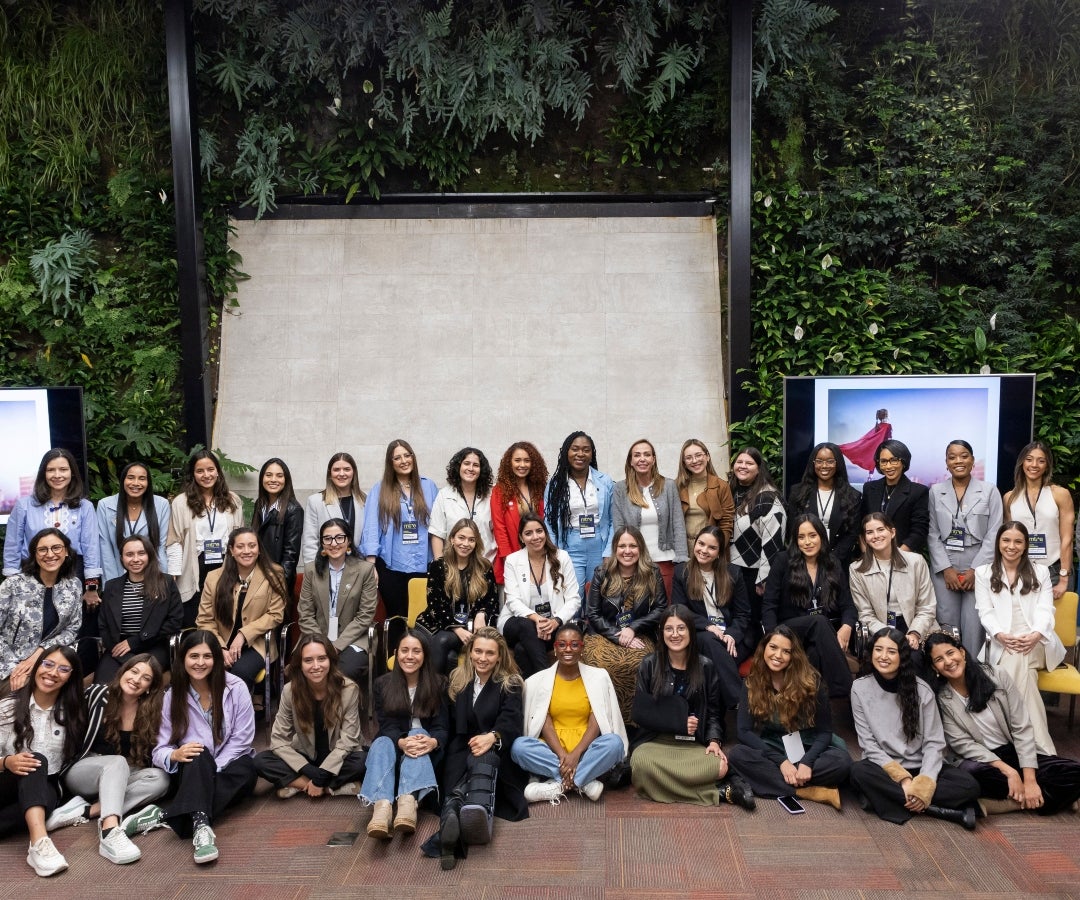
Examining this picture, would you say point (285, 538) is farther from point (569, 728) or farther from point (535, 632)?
point (569, 728)

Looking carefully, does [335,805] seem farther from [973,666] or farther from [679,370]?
[679,370]

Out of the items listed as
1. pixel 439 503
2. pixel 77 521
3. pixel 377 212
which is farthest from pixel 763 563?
pixel 377 212

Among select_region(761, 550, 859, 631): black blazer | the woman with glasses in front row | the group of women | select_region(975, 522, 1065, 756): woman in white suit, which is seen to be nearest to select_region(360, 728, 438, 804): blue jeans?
the group of women

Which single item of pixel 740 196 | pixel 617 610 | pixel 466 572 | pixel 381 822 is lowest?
pixel 381 822

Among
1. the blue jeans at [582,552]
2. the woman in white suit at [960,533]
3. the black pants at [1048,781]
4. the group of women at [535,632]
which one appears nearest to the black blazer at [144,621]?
the group of women at [535,632]

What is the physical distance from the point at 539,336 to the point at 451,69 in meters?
2.27

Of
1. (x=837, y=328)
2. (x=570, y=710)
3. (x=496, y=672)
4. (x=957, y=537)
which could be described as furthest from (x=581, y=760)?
(x=837, y=328)

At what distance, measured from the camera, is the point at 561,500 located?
572 cm

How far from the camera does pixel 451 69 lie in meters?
7.78

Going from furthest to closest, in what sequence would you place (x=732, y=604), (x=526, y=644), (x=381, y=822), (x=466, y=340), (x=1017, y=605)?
(x=466, y=340) → (x=732, y=604) → (x=526, y=644) → (x=1017, y=605) → (x=381, y=822)

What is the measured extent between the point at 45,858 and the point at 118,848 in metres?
0.27

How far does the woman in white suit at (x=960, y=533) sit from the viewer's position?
5512mm

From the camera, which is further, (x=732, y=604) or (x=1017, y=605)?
(x=732, y=604)

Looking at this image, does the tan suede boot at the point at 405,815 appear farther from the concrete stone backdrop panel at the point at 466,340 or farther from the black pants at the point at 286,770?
the concrete stone backdrop panel at the point at 466,340
